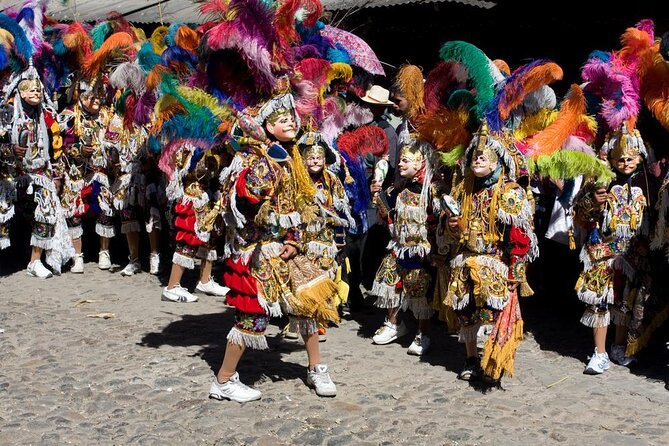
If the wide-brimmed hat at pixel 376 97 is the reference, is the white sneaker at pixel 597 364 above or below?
below

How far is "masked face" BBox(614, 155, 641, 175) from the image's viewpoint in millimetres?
5652

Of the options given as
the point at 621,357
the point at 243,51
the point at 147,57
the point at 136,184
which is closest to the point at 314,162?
the point at 243,51

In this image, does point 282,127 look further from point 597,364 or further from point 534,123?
point 597,364

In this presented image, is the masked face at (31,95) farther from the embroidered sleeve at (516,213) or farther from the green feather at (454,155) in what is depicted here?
the embroidered sleeve at (516,213)

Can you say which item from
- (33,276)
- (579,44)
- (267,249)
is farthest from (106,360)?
(579,44)

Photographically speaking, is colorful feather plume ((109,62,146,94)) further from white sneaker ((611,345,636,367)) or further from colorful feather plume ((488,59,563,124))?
white sneaker ((611,345,636,367))

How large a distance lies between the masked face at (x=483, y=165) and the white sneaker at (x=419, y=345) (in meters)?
1.57

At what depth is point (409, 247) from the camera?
244 inches

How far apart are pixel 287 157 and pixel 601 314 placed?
2.55 m

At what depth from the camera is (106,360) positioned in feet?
19.5

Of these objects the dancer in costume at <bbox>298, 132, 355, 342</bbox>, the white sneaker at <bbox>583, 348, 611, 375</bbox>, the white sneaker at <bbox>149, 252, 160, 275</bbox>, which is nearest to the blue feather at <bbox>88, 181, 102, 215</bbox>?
the white sneaker at <bbox>149, 252, 160, 275</bbox>

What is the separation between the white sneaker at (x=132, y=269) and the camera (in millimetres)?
8844

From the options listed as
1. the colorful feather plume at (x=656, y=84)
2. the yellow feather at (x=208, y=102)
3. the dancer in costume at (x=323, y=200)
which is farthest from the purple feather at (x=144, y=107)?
the colorful feather plume at (x=656, y=84)

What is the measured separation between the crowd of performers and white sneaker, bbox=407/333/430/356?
1 centimetres
